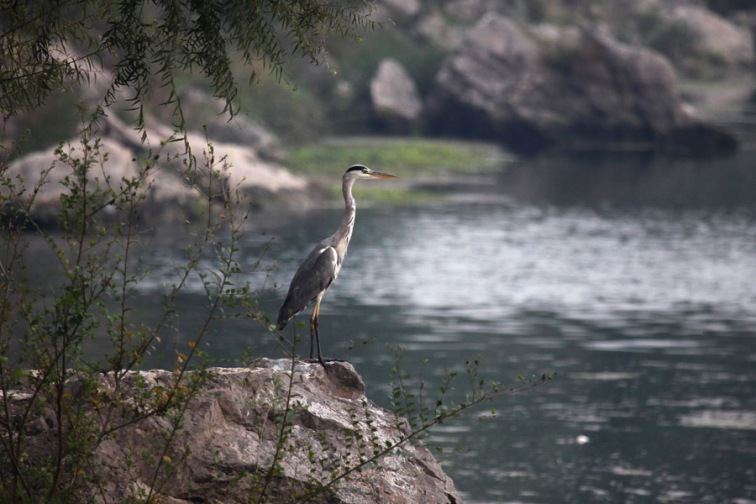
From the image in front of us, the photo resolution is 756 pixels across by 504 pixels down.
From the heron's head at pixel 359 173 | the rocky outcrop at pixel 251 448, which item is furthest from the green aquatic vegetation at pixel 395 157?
the rocky outcrop at pixel 251 448

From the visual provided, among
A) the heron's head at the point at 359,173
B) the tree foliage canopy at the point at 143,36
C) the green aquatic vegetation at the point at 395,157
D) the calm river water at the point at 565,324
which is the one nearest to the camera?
the tree foliage canopy at the point at 143,36

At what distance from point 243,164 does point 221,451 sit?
35.0 m

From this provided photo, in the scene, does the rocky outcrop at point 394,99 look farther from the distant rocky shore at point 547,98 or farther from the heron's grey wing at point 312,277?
the heron's grey wing at point 312,277

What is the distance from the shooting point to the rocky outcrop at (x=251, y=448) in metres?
9.23

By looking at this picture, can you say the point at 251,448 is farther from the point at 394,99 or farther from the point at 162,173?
the point at 394,99

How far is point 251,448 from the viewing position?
9.81m

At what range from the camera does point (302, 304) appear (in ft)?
41.7

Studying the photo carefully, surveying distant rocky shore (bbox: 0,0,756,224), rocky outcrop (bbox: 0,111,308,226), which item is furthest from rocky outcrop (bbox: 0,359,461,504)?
distant rocky shore (bbox: 0,0,756,224)

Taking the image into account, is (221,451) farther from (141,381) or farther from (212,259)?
(212,259)

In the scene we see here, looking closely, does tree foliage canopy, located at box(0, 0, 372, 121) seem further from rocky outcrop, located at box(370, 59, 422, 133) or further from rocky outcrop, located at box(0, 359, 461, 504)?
rocky outcrop, located at box(370, 59, 422, 133)

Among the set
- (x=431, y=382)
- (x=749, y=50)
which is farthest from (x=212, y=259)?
(x=749, y=50)

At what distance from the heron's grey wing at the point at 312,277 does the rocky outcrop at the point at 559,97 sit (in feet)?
174

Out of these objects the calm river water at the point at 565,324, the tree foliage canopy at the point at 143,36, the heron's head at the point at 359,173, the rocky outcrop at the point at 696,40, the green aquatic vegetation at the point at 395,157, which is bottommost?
the calm river water at the point at 565,324

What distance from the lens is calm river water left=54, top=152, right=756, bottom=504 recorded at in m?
18.7
